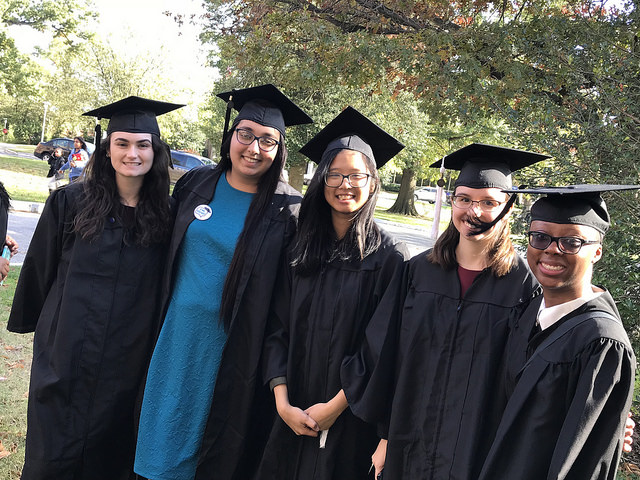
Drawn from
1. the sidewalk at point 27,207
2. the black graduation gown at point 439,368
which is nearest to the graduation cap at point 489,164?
the black graduation gown at point 439,368

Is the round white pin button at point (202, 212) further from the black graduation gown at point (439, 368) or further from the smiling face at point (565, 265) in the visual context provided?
the smiling face at point (565, 265)

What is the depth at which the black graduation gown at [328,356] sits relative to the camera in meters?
2.57

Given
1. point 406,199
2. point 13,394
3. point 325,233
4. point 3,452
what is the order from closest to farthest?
point 325,233
point 3,452
point 13,394
point 406,199

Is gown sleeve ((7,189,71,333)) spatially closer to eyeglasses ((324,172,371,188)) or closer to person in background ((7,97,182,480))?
person in background ((7,97,182,480))

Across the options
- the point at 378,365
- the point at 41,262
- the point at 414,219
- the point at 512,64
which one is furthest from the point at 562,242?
the point at 414,219

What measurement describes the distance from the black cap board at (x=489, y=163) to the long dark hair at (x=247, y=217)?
92 centimetres

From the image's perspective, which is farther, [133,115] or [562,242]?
[133,115]

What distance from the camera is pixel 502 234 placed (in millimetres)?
2355

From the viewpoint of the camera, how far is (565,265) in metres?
1.84

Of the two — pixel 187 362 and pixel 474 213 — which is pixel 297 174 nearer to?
pixel 187 362

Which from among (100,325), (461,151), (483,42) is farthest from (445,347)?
(483,42)

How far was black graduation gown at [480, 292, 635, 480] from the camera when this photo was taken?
1619 millimetres

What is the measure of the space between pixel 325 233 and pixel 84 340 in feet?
4.21

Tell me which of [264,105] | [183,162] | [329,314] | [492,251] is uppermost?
[264,105]
